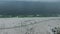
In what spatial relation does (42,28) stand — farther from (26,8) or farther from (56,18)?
(26,8)

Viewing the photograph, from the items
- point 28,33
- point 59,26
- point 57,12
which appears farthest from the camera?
point 57,12

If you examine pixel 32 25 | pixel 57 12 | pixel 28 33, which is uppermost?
pixel 57 12

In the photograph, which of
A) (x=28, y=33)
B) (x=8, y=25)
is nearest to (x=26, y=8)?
(x=8, y=25)

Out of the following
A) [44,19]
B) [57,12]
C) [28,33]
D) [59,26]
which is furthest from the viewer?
[57,12]

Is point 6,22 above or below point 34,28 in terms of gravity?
above

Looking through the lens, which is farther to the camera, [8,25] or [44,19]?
[44,19]

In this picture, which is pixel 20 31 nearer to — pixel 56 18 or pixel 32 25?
pixel 32 25

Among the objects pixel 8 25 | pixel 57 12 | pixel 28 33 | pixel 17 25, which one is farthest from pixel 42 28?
pixel 57 12

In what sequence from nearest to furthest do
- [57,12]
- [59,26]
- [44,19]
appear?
[59,26], [44,19], [57,12]

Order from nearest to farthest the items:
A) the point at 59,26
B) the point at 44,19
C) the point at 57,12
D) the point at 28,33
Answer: the point at 28,33 < the point at 59,26 < the point at 44,19 < the point at 57,12
